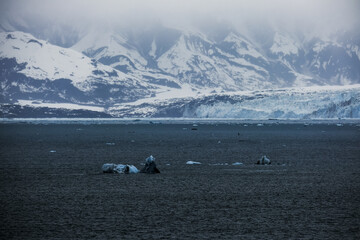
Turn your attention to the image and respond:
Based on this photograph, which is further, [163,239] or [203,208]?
[203,208]

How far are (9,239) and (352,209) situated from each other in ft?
38.6

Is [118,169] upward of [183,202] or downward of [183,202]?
upward

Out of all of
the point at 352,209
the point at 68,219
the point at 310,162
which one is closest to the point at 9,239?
the point at 68,219

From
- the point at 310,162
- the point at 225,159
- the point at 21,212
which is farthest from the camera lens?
the point at 225,159

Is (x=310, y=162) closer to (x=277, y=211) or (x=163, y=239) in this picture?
(x=277, y=211)

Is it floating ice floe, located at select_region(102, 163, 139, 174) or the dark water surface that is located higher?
floating ice floe, located at select_region(102, 163, 139, 174)

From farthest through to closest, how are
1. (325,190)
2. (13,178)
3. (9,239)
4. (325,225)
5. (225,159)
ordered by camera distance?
(225,159) < (13,178) < (325,190) < (325,225) < (9,239)

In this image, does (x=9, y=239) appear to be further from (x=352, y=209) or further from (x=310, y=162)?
(x=310, y=162)

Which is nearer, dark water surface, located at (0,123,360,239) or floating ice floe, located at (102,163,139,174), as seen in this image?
dark water surface, located at (0,123,360,239)

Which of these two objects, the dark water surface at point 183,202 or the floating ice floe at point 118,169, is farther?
the floating ice floe at point 118,169

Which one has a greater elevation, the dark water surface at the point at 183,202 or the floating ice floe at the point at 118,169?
the floating ice floe at the point at 118,169

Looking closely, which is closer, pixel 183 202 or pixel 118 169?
pixel 183 202

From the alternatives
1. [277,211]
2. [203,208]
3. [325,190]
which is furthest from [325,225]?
[325,190]

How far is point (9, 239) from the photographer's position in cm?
1866
